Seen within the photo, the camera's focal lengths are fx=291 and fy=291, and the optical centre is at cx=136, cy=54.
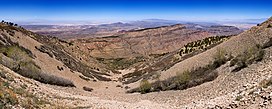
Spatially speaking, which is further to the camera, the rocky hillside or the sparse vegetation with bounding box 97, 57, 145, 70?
the sparse vegetation with bounding box 97, 57, 145, 70

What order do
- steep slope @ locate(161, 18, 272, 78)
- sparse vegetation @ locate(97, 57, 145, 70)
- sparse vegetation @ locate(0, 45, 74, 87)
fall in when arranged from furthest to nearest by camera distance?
sparse vegetation @ locate(97, 57, 145, 70) → steep slope @ locate(161, 18, 272, 78) → sparse vegetation @ locate(0, 45, 74, 87)

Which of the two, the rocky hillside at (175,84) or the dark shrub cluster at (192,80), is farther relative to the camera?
the dark shrub cluster at (192,80)

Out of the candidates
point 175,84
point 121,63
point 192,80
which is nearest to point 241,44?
point 192,80

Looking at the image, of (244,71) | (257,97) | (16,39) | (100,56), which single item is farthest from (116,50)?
(257,97)

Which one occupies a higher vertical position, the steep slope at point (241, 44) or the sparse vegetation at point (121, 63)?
the steep slope at point (241, 44)

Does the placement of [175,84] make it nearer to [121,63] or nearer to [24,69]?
[24,69]

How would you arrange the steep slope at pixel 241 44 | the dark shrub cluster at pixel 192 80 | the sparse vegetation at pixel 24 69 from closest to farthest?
the dark shrub cluster at pixel 192 80 < the sparse vegetation at pixel 24 69 < the steep slope at pixel 241 44

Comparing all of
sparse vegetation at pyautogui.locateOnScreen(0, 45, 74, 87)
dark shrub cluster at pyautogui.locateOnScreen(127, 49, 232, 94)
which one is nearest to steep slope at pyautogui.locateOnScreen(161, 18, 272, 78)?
dark shrub cluster at pyautogui.locateOnScreen(127, 49, 232, 94)

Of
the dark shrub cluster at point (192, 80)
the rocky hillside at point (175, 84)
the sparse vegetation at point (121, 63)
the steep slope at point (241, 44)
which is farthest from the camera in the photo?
the sparse vegetation at point (121, 63)

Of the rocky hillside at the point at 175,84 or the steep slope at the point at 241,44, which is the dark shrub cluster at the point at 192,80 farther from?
the steep slope at the point at 241,44

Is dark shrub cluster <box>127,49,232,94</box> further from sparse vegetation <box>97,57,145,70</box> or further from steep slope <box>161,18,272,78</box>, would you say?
sparse vegetation <box>97,57,145,70</box>

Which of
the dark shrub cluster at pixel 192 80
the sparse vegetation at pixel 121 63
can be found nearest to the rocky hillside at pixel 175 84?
the dark shrub cluster at pixel 192 80
